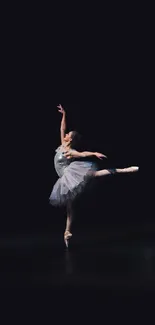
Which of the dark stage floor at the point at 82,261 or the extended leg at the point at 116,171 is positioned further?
the extended leg at the point at 116,171

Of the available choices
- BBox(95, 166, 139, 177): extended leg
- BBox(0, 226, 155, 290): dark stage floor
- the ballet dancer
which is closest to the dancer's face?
the ballet dancer

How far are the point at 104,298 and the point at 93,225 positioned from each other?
9.41 ft

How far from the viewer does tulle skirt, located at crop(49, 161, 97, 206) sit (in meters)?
3.13

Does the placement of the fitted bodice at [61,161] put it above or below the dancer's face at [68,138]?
below

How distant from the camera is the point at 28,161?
486 centimetres

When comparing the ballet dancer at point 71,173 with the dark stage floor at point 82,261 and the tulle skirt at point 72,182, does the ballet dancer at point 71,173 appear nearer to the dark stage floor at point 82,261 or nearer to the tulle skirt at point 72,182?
the tulle skirt at point 72,182

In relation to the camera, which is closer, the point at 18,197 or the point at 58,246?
the point at 58,246

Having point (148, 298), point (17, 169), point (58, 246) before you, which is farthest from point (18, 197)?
point (148, 298)

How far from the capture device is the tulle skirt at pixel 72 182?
3129 millimetres

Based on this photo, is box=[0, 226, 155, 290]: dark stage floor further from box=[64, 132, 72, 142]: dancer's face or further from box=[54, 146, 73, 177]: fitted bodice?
box=[64, 132, 72, 142]: dancer's face

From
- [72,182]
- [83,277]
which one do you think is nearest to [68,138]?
[72,182]

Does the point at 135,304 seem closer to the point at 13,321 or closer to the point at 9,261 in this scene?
the point at 13,321

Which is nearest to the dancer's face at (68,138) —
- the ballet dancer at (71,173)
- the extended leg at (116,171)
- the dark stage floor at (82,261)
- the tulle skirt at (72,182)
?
the ballet dancer at (71,173)

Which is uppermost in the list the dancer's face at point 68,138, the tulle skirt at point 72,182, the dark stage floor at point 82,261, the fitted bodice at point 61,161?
the dancer's face at point 68,138
